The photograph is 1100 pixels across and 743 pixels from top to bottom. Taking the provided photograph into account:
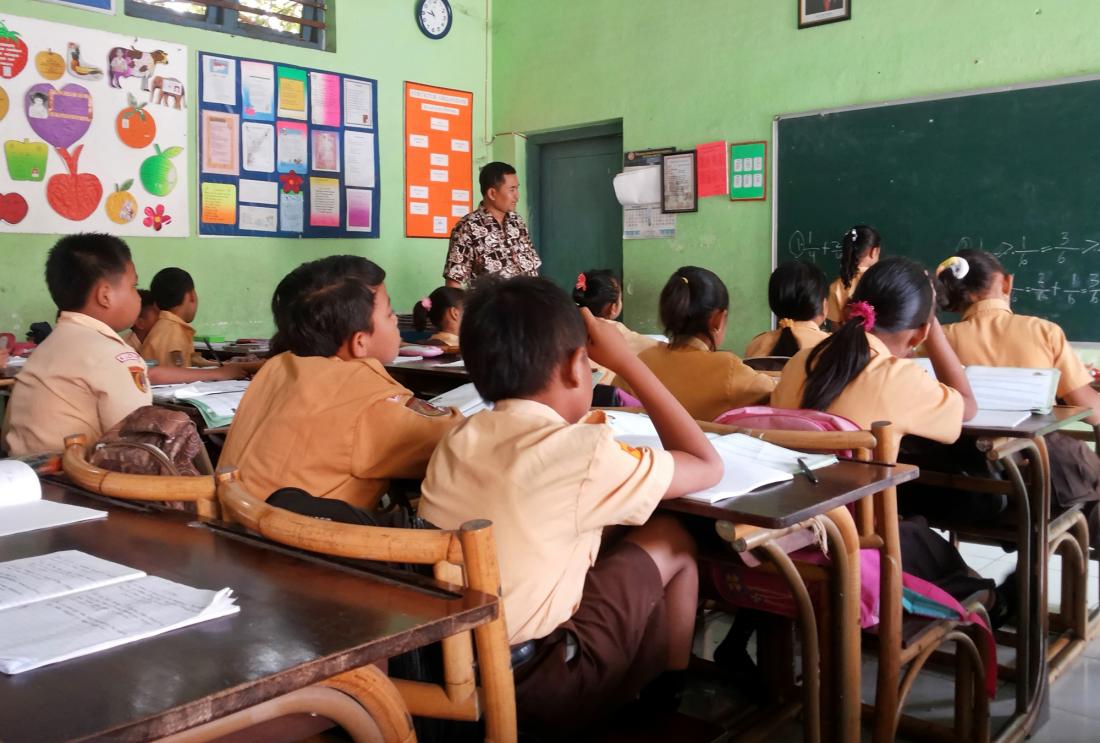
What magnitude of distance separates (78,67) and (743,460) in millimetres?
4253

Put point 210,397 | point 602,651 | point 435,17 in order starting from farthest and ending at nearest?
point 435,17 → point 210,397 → point 602,651

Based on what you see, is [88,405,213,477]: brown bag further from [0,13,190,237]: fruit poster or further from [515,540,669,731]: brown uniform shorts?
[0,13,190,237]: fruit poster

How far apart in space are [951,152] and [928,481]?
2637 mm

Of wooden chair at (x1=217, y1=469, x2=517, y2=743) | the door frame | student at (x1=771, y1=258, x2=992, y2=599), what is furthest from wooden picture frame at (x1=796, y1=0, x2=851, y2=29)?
wooden chair at (x1=217, y1=469, x2=517, y2=743)

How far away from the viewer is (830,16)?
465 cm

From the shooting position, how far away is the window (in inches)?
192

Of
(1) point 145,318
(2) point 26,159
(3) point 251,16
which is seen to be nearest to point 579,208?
(3) point 251,16

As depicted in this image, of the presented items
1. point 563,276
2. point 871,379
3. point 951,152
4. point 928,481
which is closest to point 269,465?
point 871,379

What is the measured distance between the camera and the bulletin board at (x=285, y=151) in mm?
5082

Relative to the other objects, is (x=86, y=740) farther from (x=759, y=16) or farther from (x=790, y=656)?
(x=759, y=16)

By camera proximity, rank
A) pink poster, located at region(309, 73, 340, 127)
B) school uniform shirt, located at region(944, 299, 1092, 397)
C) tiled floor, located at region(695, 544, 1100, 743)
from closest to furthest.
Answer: tiled floor, located at region(695, 544, 1100, 743)
school uniform shirt, located at region(944, 299, 1092, 397)
pink poster, located at region(309, 73, 340, 127)

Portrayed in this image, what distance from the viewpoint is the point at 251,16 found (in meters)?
5.23

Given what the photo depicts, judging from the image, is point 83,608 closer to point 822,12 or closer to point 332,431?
point 332,431

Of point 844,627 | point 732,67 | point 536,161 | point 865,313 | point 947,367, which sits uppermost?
point 732,67
